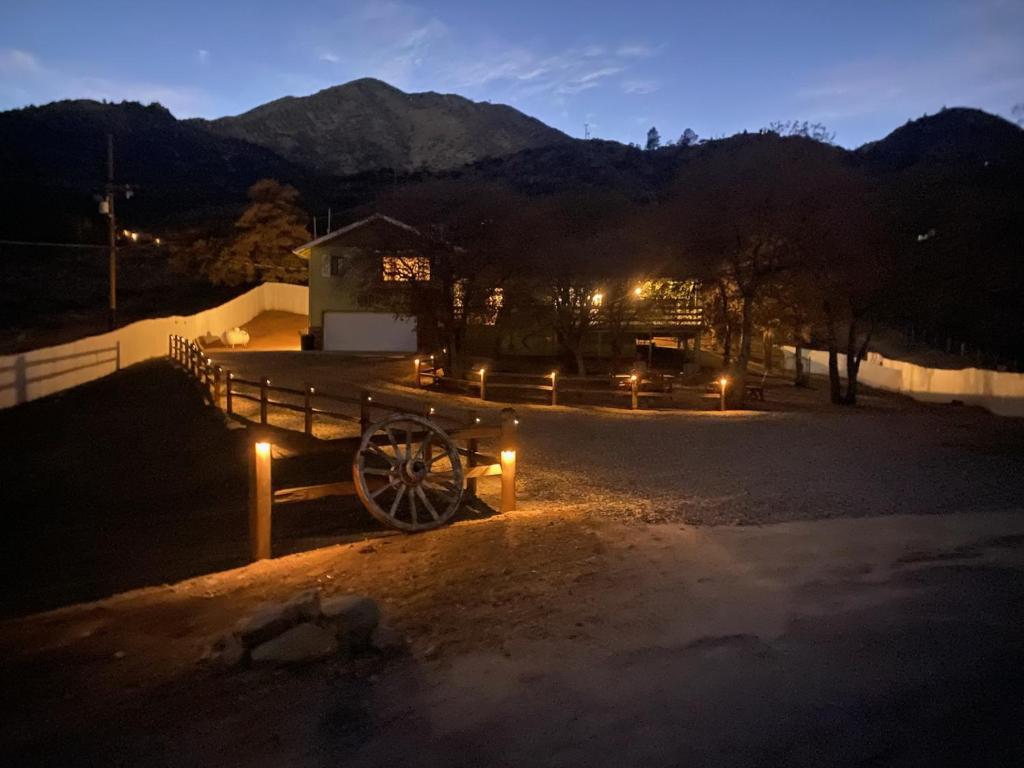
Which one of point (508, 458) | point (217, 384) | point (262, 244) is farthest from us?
point (262, 244)

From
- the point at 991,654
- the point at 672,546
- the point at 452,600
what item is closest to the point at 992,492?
the point at 672,546

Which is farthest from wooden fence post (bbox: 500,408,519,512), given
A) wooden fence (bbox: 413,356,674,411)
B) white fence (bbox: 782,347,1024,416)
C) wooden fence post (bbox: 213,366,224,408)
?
white fence (bbox: 782,347,1024,416)

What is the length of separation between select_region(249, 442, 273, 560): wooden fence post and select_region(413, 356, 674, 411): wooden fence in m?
15.7

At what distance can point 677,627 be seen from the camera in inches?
214

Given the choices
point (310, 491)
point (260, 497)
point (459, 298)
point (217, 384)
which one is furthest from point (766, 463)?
point (459, 298)

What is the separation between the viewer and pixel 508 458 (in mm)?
9875

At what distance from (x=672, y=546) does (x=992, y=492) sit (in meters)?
4.94

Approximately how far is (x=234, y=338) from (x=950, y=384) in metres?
32.0

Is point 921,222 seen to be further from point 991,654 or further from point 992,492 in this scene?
point 991,654

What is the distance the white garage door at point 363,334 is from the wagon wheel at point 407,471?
35.1m

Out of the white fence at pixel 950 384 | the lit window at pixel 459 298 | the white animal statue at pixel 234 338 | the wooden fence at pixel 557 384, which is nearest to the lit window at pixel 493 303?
the lit window at pixel 459 298

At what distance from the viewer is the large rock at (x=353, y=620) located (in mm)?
5211

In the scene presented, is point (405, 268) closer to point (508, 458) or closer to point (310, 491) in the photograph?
point (508, 458)

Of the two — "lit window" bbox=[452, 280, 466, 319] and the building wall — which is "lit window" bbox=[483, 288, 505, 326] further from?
the building wall
